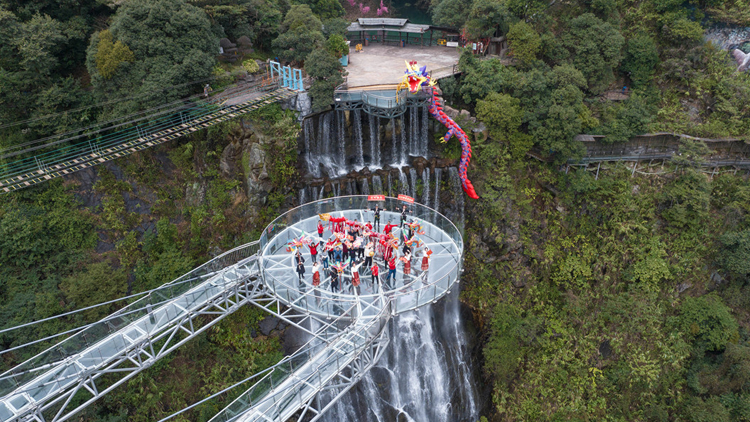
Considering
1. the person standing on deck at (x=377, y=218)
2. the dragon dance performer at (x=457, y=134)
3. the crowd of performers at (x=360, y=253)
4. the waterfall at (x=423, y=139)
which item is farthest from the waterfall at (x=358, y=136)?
the crowd of performers at (x=360, y=253)

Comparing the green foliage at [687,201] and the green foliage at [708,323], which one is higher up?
the green foliage at [687,201]

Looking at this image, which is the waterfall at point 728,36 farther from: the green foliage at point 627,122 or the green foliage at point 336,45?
the green foliage at point 336,45

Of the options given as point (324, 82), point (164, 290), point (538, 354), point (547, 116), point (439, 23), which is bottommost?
point (538, 354)

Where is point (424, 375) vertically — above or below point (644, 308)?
below

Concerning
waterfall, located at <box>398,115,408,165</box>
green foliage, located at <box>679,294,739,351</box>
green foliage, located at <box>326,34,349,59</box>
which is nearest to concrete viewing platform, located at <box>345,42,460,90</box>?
green foliage, located at <box>326,34,349,59</box>

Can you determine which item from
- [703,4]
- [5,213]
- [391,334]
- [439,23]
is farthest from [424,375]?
[703,4]

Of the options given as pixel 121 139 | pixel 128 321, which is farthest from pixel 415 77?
pixel 128 321

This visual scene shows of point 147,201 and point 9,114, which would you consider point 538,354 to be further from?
point 9,114
